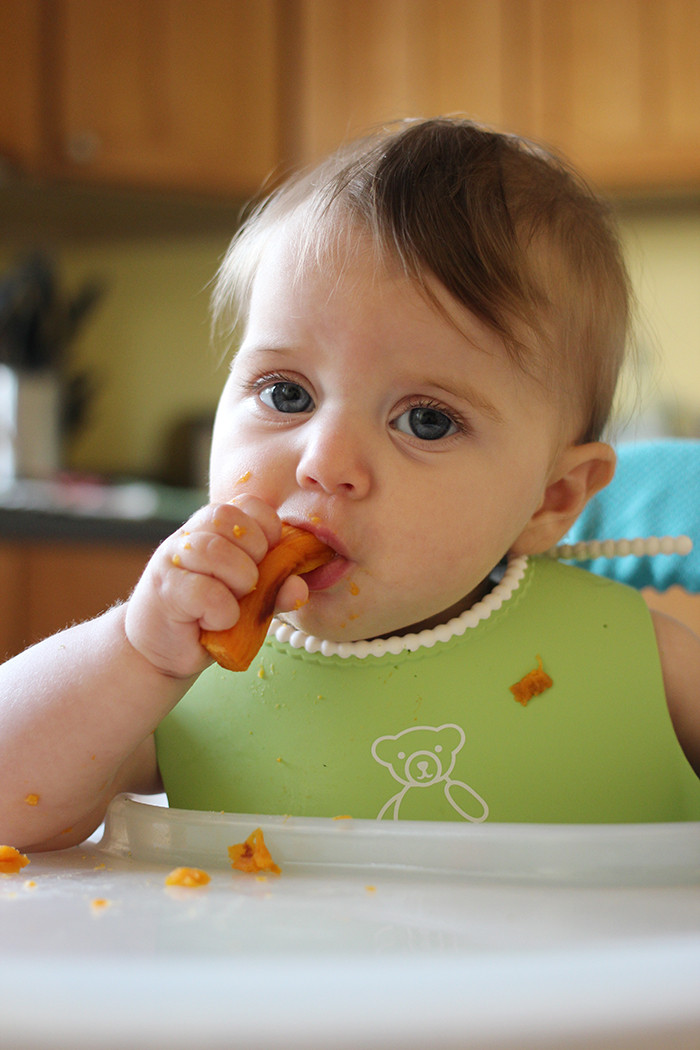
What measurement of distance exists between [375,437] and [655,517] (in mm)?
513

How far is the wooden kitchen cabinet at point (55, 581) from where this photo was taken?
251 cm

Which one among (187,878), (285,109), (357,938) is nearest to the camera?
(357,938)

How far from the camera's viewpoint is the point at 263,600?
0.64 metres

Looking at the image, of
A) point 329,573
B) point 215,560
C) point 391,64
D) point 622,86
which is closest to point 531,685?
point 329,573

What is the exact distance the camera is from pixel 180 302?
348 cm

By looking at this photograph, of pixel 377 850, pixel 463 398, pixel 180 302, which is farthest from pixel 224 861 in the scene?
pixel 180 302

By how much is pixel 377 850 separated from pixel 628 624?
346 millimetres

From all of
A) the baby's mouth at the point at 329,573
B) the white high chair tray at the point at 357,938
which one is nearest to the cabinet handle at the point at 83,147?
the baby's mouth at the point at 329,573

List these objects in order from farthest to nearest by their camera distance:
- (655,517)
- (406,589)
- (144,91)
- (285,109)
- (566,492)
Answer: (285,109), (144,91), (655,517), (566,492), (406,589)

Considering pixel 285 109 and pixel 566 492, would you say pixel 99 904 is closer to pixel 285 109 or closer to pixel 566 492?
pixel 566 492

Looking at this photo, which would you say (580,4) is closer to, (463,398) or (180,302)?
(180,302)

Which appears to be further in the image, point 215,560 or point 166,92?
point 166,92

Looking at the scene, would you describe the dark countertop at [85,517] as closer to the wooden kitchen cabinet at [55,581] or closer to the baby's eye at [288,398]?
the wooden kitchen cabinet at [55,581]

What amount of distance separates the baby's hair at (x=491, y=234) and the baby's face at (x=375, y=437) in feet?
0.07
